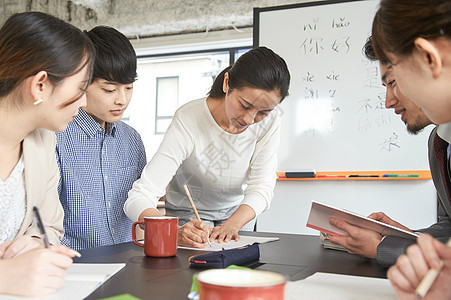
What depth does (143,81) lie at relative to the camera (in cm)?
484

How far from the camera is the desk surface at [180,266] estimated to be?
745 mm

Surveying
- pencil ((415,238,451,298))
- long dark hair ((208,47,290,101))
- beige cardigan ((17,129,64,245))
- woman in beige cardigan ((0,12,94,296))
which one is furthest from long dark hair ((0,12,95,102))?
pencil ((415,238,451,298))

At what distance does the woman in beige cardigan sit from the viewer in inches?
40.8

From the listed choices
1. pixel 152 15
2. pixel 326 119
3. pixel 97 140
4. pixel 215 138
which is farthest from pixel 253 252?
pixel 152 15

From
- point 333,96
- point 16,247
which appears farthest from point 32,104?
point 333,96

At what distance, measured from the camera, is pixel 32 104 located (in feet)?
3.60

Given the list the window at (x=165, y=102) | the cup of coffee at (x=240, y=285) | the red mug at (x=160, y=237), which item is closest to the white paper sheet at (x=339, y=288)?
the cup of coffee at (x=240, y=285)

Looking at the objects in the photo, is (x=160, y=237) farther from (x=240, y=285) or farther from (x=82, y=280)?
(x=240, y=285)

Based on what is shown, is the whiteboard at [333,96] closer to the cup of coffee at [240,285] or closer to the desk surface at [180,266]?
the desk surface at [180,266]

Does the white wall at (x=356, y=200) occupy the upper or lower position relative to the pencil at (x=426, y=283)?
lower

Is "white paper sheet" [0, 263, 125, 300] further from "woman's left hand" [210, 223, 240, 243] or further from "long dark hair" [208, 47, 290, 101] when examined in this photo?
"long dark hair" [208, 47, 290, 101]

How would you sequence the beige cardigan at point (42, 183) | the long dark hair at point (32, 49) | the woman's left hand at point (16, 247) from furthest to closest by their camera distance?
the beige cardigan at point (42, 183) → the long dark hair at point (32, 49) → the woman's left hand at point (16, 247)

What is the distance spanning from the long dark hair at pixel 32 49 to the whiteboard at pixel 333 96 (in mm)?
1908

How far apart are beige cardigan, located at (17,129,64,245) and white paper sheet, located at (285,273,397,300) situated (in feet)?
2.22
